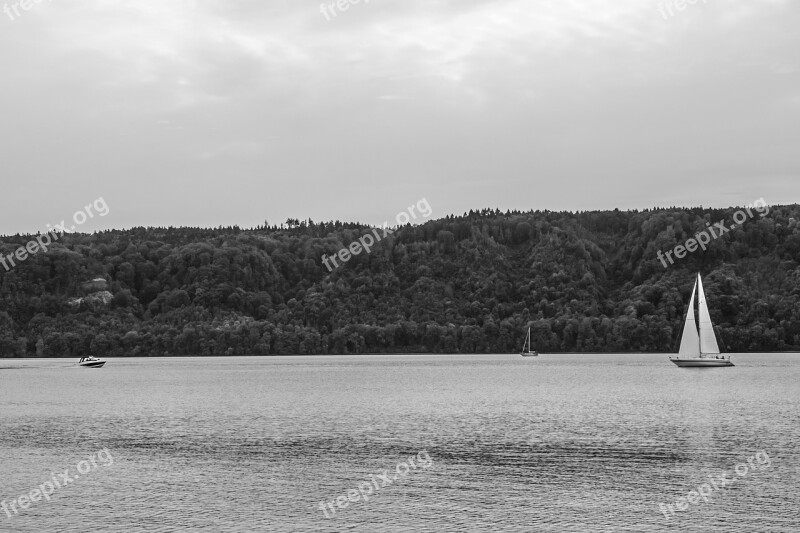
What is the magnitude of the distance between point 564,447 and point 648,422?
19005 mm

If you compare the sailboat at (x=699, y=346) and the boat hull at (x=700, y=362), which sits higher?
the sailboat at (x=699, y=346)

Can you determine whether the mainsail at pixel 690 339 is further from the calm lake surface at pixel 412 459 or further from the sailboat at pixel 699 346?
the calm lake surface at pixel 412 459

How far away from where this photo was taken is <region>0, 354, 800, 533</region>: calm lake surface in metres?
42.8

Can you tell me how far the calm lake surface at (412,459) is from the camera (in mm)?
42750

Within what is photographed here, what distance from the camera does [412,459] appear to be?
5919 cm

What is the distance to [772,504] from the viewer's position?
44.1 m

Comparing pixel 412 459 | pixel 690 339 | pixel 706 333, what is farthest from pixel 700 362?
pixel 412 459

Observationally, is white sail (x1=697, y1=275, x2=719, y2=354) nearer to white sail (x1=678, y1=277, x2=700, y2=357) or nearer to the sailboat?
the sailboat

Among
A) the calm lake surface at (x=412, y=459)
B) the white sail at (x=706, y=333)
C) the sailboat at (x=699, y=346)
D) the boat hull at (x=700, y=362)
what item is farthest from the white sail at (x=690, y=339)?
the calm lake surface at (x=412, y=459)

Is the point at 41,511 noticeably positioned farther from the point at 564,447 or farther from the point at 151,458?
the point at 564,447

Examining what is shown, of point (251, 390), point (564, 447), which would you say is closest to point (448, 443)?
point (564, 447)

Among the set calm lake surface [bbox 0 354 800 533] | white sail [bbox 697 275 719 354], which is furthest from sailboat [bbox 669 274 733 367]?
calm lake surface [bbox 0 354 800 533]

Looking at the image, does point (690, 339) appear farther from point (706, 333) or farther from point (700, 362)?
point (700, 362)

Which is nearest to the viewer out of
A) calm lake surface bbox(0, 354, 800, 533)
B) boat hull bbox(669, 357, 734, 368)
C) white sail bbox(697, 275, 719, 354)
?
calm lake surface bbox(0, 354, 800, 533)
